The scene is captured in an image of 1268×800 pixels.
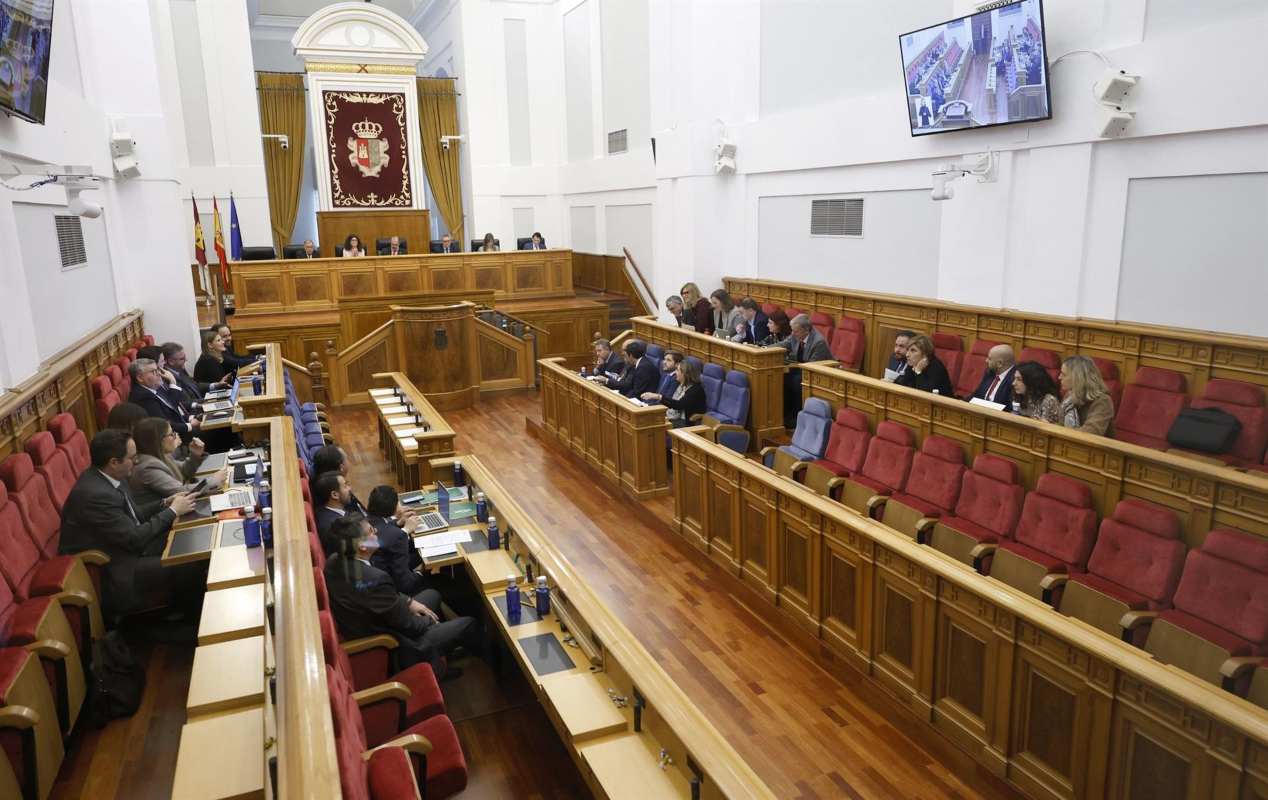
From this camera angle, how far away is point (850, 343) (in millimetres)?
7574

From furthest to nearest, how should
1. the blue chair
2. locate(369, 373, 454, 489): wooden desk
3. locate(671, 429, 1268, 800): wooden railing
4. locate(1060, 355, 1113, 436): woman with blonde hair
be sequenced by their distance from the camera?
locate(369, 373, 454, 489): wooden desk, the blue chair, locate(1060, 355, 1113, 436): woman with blonde hair, locate(671, 429, 1268, 800): wooden railing

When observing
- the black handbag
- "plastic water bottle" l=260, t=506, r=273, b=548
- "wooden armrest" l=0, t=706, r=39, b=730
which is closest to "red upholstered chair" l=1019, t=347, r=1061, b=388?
the black handbag

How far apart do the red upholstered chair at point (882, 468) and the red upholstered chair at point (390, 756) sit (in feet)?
8.16

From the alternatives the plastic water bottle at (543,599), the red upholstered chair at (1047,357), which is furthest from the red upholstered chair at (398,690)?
the red upholstered chair at (1047,357)

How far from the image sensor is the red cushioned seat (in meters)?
6.38

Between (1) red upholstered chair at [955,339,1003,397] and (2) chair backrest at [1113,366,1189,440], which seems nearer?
(2) chair backrest at [1113,366,1189,440]

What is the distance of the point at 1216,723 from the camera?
2.24 meters

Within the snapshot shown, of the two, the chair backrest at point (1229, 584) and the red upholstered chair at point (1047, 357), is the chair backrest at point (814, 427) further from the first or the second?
the chair backrest at point (1229, 584)

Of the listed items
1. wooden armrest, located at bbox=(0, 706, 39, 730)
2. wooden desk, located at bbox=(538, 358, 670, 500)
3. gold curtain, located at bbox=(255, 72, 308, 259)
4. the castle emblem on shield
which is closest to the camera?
wooden armrest, located at bbox=(0, 706, 39, 730)

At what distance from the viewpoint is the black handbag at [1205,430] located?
4258 mm

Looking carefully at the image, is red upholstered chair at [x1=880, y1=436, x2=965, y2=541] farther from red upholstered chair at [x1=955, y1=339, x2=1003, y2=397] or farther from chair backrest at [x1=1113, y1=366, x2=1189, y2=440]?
red upholstered chair at [x1=955, y1=339, x2=1003, y2=397]

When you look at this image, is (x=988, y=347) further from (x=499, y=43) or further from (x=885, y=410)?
(x=499, y=43)

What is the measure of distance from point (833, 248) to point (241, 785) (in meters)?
7.26

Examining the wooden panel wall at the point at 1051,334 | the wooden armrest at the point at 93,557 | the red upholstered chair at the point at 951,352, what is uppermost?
the wooden panel wall at the point at 1051,334
